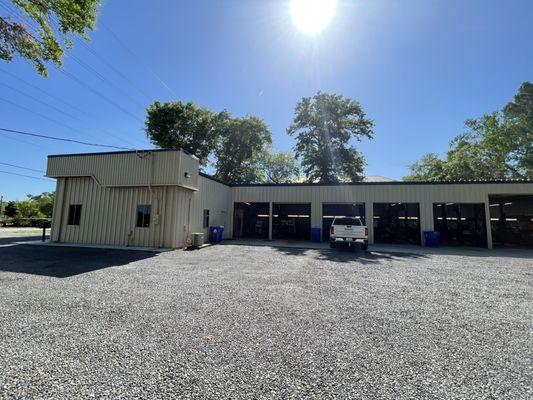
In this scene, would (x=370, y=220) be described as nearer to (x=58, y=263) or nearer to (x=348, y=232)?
(x=348, y=232)

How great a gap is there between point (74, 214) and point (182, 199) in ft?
21.3

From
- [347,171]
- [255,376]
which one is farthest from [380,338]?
[347,171]

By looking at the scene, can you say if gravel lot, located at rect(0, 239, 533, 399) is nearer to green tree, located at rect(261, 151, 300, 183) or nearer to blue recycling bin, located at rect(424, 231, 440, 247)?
blue recycling bin, located at rect(424, 231, 440, 247)

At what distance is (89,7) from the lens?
8680 millimetres

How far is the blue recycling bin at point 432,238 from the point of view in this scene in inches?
621

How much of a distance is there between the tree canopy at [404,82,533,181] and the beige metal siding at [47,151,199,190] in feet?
113

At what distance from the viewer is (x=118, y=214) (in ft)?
45.0

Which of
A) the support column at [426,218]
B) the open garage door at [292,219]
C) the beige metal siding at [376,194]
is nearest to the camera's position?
the beige metal siding at [376,194]

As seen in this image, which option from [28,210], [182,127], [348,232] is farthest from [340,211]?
[28,210]

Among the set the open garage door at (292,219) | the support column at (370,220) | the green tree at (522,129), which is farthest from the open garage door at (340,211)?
the green tree at (522,129)

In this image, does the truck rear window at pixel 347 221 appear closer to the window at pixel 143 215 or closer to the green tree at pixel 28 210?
the window at pixel 143 215

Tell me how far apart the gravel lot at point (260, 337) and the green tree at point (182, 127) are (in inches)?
969

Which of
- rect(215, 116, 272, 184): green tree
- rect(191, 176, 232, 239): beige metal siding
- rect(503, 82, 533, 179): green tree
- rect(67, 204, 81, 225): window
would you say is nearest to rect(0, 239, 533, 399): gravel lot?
rect(191, 176, 232, 239): beige metal siding

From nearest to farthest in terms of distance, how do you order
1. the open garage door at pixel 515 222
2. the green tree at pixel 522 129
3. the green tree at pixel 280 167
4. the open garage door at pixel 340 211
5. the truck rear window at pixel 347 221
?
the truck rear window at pixel 347 221 < the open garage door at pixel 515 222 < the open garage door at pixel 340 211 < the green tree at pixel 522 129 < the green tree at pixel 280 167
